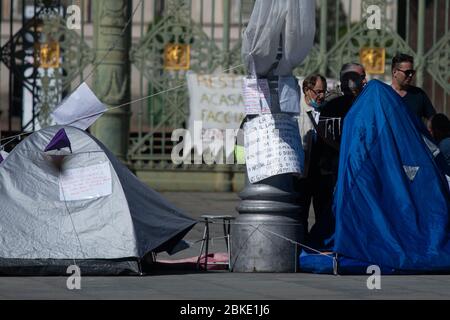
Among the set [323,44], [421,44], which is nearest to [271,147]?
[323,44]

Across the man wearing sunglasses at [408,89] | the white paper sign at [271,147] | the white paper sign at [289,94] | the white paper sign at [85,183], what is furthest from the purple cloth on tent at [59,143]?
the man wearing sunglasses at [408,89]

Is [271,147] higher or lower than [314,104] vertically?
lower

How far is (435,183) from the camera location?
11492mm

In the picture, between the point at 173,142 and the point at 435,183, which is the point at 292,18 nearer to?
the point at 435,183

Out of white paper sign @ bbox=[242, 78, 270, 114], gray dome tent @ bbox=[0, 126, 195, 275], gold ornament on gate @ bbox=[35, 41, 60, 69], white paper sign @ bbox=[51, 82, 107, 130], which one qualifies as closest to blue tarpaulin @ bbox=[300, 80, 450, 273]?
white paper sign @ bbox=[242, 78, 270, 114]

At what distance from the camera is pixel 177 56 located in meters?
21.3

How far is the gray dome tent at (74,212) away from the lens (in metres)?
10.9

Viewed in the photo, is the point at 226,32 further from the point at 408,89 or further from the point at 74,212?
the point at 74,212

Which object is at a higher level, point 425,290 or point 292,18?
point 292,18

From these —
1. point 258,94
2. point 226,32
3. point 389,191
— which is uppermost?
point 226,32

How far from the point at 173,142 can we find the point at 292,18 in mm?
10464

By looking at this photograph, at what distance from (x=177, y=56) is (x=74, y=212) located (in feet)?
34.2

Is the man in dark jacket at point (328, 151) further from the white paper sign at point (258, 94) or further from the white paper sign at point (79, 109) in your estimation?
the white paper sign at point (79, 109)

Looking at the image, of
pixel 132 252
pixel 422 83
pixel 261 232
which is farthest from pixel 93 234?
pixel 422 83
